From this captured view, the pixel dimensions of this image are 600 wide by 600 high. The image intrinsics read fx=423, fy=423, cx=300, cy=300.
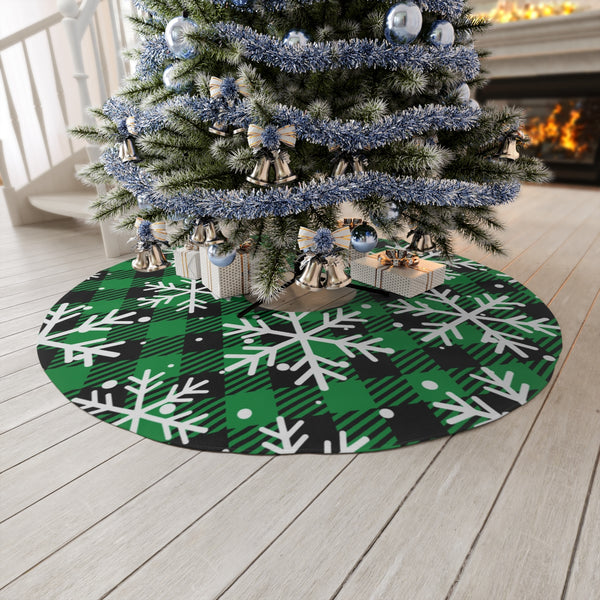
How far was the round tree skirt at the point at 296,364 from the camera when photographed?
0.91m

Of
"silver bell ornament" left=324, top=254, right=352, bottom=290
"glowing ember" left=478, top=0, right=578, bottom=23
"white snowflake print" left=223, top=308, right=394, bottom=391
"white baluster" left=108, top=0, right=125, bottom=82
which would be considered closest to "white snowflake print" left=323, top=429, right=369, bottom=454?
"white snowflake print" left=223, top=308, right=394, bottom=391

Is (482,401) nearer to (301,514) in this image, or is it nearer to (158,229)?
(301,514)

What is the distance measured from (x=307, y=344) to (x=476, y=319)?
1.89 ft

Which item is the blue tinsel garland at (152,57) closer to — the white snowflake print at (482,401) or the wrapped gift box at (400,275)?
the wrapped gift box at (400,275)

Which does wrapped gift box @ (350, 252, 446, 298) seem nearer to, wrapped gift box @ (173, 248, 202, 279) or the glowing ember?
wrapped gift box @ (173, 248, 202, 279)

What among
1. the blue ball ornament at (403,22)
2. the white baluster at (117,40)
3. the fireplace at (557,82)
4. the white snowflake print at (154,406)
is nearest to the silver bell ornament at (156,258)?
the white snowflake print at (154,406)

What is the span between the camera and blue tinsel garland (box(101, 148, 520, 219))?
91 cm

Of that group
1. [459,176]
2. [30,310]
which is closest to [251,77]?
[459,176]

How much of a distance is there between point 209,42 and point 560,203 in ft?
10.5

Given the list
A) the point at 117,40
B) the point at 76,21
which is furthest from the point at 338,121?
the point at 117,40

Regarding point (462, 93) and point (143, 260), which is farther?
point (143, 260)

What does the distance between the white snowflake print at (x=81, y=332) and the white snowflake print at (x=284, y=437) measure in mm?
528

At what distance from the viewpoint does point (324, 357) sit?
1158 millimetres

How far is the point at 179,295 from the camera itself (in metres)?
1.52
